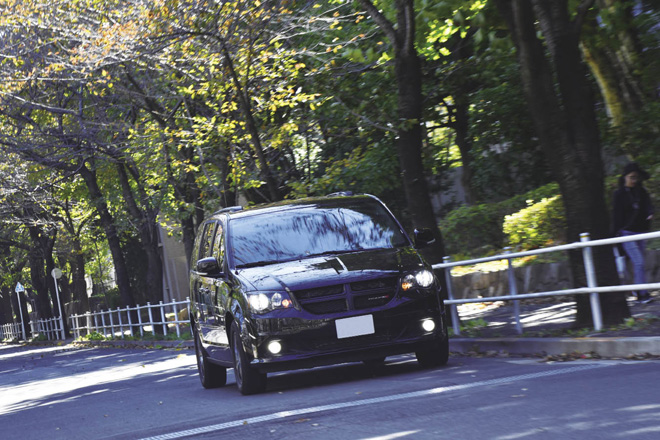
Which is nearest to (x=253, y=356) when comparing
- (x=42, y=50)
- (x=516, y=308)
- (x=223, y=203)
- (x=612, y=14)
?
(x=516, y=308)

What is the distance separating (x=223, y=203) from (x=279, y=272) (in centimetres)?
1422

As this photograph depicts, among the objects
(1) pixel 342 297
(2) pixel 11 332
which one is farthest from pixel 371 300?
(2) pixel 11 332

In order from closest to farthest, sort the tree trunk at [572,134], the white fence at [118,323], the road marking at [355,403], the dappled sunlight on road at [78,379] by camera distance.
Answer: the road marking at [355,403], the tree trunk at [572,134], the dappled sunlight on road at [78,379], the white fence at [118,323]

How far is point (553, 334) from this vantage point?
10633mm

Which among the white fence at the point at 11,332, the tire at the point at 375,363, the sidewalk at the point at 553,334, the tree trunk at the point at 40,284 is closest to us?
the sidewalk at the point at 553,334

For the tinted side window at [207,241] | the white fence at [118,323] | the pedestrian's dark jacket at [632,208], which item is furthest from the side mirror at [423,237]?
the white fence at [118,323]

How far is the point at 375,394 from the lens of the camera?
8.33 metres

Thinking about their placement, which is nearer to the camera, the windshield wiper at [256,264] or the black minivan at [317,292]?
the black minivan at [317,292]

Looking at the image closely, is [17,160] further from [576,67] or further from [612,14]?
[576,67]

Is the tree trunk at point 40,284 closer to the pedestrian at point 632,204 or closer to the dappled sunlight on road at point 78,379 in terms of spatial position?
the dappled sunlight on road at point 78,379

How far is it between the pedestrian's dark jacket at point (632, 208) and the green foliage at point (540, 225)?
373cm

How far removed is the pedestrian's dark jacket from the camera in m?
12.9

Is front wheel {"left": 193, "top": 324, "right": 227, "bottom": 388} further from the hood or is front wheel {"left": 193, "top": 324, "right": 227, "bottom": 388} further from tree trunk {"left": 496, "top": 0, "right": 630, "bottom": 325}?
tree trunk {"left": 496, "top": 0, "right": 630, "bottom": 325}

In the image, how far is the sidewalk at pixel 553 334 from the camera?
9.00 meters
